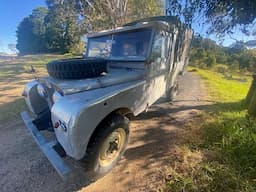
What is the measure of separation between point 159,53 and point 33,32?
3566 centimetres

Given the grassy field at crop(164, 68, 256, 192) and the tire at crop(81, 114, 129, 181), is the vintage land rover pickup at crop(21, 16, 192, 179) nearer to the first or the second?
the tire at crop(81, 114, 129, 181)

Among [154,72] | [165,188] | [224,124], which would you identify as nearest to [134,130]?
[154,72]

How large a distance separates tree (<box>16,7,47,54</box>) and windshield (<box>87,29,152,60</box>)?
30622mm

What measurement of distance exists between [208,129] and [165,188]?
2.13 meters

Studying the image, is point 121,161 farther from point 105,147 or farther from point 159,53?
point 159,53

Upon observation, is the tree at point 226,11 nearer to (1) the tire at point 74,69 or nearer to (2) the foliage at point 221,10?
(2) the foliage at point 221,10

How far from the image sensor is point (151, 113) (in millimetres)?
5234

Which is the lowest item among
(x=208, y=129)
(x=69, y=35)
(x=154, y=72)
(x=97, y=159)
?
(x=208, y=129)

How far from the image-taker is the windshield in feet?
11.5

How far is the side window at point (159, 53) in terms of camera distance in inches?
140

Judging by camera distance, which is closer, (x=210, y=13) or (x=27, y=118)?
(x=27, y=118)

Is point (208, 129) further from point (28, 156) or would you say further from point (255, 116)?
point (28, 156)


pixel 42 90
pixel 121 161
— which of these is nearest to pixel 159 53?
pixel 121 161

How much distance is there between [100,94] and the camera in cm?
248
